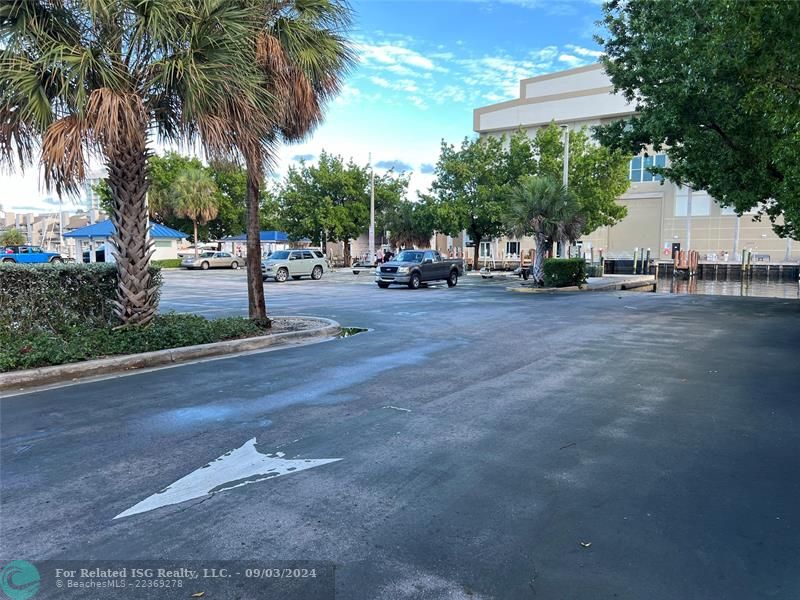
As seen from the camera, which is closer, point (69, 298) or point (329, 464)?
point (329, 464)

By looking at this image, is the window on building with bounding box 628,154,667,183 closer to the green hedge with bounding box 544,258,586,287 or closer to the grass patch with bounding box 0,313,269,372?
the green hedge with bounding box 544,258,586,287

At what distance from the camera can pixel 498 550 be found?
3.49 m

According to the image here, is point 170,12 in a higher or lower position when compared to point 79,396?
higher

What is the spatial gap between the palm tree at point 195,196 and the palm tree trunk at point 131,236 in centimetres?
4034

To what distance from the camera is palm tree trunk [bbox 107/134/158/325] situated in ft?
32.0

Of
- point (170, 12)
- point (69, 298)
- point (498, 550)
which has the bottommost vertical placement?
point (498, 550)

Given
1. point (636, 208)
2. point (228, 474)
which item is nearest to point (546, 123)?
point (636, 208)

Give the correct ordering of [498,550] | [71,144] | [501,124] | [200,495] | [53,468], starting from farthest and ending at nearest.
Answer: [501,124] < [71,144] < [53,468] < [200,495] < [498,550]

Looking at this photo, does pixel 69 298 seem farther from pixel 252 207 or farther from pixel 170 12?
pixel 170 12

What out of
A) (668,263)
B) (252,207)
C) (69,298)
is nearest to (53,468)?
(69,298)

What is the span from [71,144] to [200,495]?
6.32 m

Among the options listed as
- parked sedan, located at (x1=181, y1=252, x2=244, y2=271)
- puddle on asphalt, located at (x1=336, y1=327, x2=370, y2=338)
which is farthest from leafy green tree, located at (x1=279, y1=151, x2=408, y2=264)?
puddle on asphalt, located at (x1=336, y1=327, x2=370, y2=338)

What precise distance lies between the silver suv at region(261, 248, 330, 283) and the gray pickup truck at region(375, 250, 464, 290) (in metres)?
7.40

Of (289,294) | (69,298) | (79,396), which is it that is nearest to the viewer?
(79,396)
